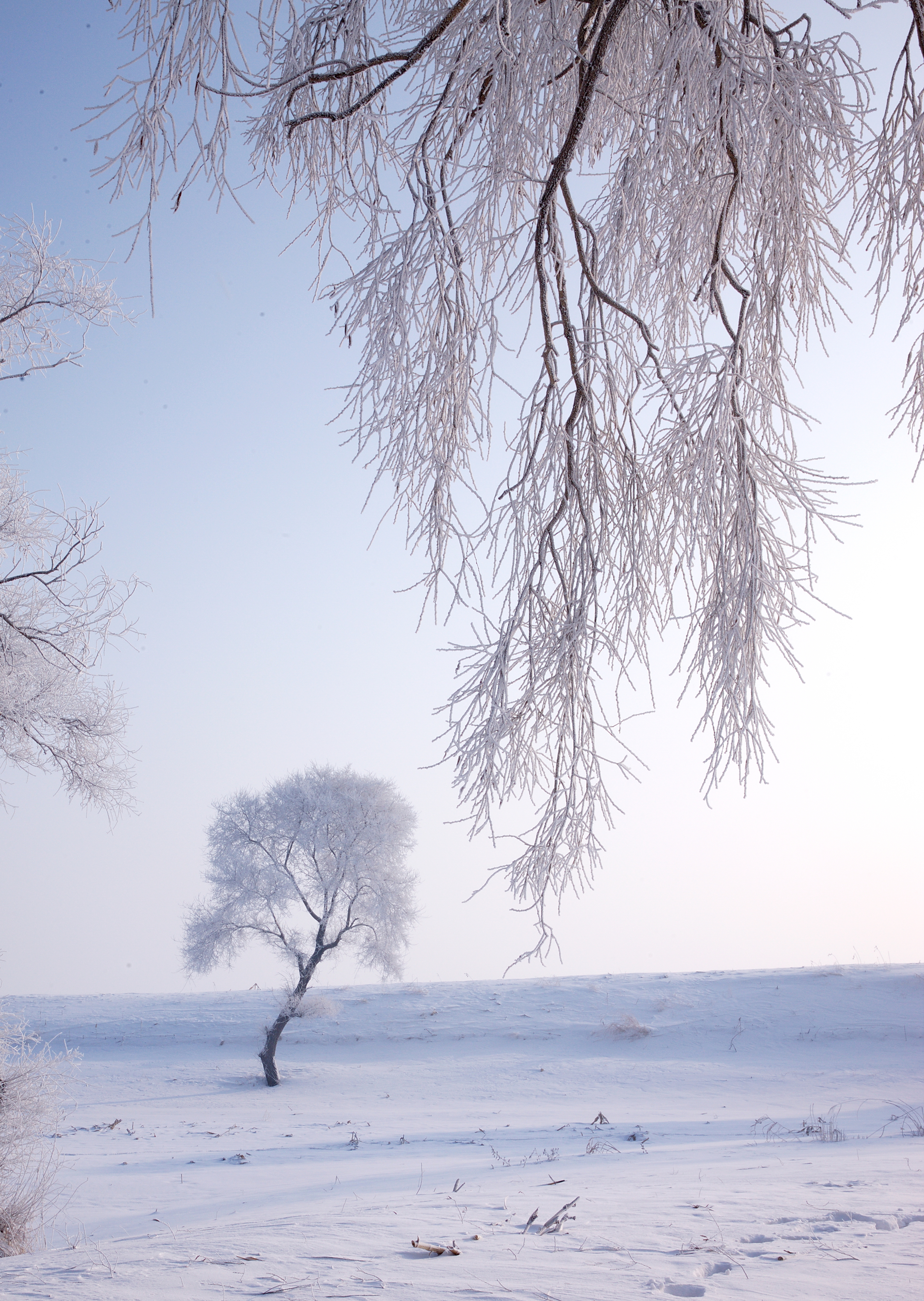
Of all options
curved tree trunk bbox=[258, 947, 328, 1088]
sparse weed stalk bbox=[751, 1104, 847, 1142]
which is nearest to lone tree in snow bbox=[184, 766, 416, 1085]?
curved tree trunk bbox=[258, 947, 328, 1088]

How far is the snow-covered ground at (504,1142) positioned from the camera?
2.67 metres

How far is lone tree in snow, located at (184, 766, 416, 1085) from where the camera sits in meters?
18.6

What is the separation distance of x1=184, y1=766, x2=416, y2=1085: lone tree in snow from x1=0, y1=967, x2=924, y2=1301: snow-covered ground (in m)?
2.32

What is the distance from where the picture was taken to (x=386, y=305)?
3.18 meters

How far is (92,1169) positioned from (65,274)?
8.01 m

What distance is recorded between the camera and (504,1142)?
932cm

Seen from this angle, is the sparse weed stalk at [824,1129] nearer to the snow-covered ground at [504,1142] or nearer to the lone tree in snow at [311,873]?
the snow-covered ground at [504,1142]

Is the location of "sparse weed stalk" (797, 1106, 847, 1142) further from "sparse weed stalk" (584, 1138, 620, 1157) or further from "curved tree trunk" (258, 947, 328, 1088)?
"curved tree trunk" (258, 947, 328, 1088)

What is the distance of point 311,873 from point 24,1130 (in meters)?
12.8

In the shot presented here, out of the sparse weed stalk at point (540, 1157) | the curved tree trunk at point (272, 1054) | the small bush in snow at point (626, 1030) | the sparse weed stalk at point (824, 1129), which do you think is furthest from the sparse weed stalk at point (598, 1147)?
the small bush in snow at point (626, 1030)

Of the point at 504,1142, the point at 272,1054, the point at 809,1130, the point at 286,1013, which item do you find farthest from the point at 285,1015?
the point at 809,1130

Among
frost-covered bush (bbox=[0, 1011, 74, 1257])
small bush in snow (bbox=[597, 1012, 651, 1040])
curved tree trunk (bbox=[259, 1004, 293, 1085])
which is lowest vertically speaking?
curved tree trunk (bbox=[259, 1004, 293, 1085])

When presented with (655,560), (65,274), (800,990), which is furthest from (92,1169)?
(800,990)

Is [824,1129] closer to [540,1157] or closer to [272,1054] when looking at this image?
[540,1157]
